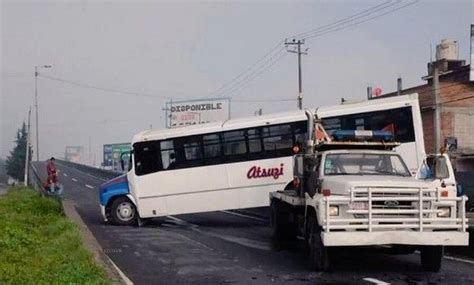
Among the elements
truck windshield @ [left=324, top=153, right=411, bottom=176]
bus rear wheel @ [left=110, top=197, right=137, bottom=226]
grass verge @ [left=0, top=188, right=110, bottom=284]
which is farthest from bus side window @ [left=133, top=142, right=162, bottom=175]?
truck windshield @ [left=324, top=153, right=411, bottom=176]

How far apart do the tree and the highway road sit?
3492 inches

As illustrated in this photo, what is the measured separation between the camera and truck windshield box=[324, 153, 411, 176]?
1172cm

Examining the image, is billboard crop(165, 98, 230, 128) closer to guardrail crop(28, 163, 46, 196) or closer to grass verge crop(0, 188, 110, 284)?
guardrail crop(28, 163, 46, 196)

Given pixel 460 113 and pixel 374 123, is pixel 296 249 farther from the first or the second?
pixel 460 113

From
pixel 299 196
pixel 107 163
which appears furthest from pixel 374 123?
pixel 107 163

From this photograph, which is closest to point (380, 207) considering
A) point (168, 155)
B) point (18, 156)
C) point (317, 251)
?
point (317, 251)

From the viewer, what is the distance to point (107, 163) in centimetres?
9838

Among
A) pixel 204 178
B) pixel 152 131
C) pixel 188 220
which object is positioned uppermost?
pixel 152 131

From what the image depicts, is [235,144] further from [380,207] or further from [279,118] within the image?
[380,207]

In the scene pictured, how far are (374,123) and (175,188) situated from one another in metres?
6.06

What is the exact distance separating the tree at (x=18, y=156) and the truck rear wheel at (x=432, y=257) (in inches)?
3760

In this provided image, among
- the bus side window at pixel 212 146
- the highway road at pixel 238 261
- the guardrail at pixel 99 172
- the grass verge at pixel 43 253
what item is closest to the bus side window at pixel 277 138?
the bus side window at pixel 212 146

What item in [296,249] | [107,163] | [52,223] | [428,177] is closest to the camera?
[428,177]

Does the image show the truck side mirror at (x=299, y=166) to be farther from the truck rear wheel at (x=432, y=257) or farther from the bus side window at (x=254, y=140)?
the bus side window at (x=254, y=140)
